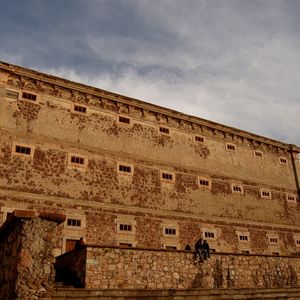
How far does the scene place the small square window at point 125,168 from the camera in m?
19.5

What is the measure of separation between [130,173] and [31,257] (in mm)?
13890

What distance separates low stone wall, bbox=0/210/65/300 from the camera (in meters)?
5.78

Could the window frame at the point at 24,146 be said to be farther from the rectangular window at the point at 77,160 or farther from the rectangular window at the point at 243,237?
the rectangular window at the point at 243,237

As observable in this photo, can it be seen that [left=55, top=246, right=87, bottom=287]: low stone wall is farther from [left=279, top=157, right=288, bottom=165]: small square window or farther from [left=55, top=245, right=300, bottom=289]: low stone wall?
[left=279, top=157, right=288, bottom=165]: small square window

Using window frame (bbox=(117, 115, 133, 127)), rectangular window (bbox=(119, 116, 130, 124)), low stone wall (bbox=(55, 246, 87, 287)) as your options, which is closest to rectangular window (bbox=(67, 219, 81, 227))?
low stone wall (bbox=(55, 246, 87, 287))

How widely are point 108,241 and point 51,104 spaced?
783 centimetres

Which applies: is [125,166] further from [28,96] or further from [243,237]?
[243,237]

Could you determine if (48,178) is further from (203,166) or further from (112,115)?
(203,166)

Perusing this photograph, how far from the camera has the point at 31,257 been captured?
5.91 metres

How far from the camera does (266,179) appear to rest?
26.2 metres

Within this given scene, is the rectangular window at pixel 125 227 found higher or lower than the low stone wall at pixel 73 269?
higher

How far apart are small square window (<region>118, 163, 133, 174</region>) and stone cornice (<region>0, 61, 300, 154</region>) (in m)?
3.36

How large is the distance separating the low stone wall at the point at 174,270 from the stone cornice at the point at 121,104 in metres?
10.5

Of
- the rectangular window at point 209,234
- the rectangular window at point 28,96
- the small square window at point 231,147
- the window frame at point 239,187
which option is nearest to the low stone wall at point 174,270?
the rectangular window at point 209,234
